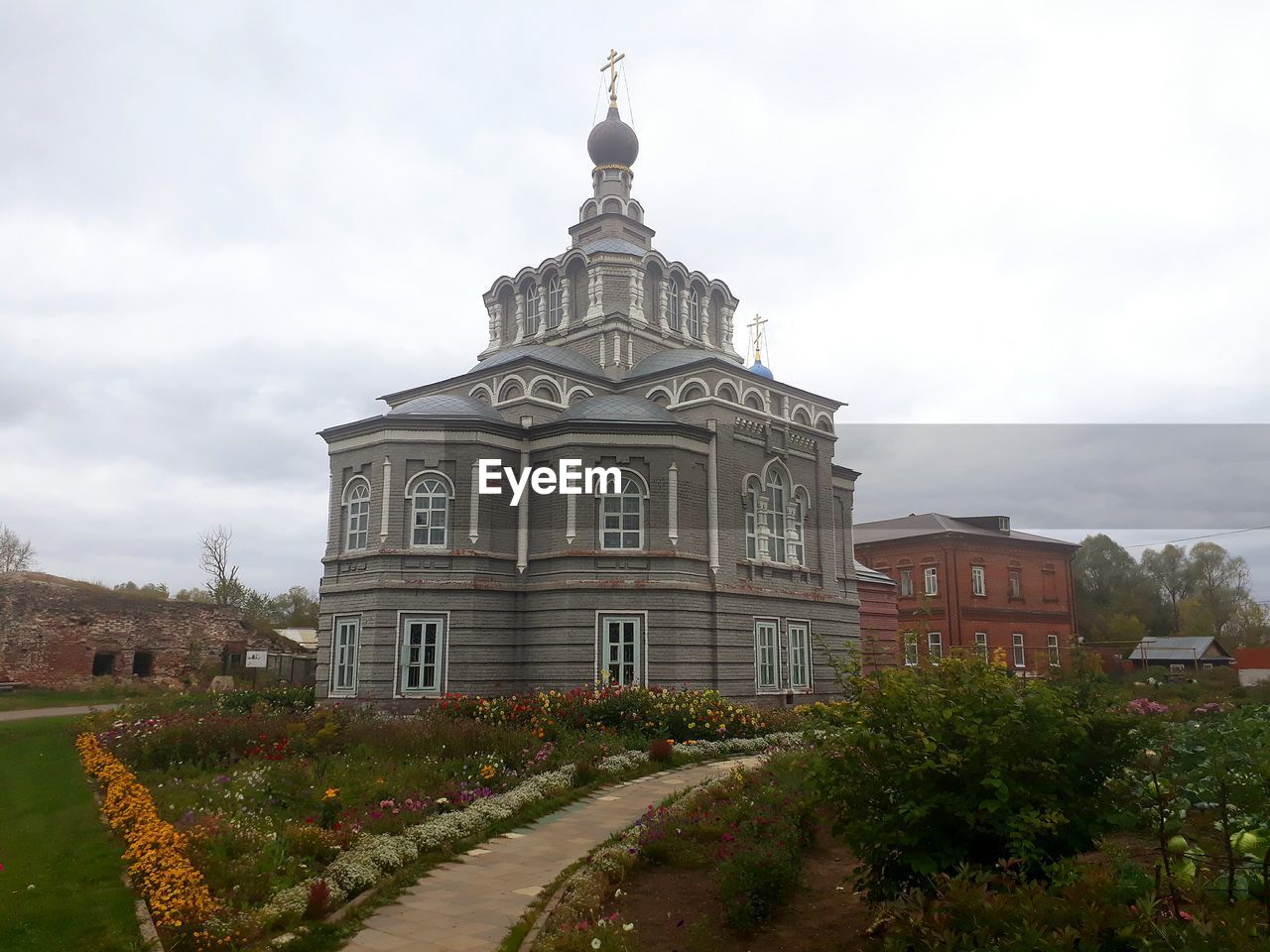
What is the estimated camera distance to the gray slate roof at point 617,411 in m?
22.8

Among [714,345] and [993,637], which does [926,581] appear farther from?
[714,345]

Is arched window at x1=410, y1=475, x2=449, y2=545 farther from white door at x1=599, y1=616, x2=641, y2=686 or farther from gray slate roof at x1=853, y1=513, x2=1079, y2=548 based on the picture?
gray slate roof at x1=853, y1=513, x2=1079, y2=548

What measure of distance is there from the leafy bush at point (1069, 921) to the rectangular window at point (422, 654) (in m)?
16.8

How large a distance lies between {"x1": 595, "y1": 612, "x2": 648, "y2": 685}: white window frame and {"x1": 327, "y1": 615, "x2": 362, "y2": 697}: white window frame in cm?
546

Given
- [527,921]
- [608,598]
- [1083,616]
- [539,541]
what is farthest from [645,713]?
[1083,616]

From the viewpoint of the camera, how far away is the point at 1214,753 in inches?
250

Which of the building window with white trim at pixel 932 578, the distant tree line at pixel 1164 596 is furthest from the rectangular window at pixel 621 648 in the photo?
the distant tree line at pixel 1164 596

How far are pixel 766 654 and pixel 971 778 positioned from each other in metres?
17.5

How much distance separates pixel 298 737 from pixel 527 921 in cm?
853

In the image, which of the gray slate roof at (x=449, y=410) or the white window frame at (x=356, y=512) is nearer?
the gray slate roof at (x=449, y=410)

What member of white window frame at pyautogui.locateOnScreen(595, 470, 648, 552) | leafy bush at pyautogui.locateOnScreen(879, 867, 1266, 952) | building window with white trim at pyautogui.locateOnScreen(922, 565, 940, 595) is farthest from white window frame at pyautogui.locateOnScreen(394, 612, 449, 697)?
building window with white trim at pyautogui.locateOnScreen(922, 565, 940, 595)

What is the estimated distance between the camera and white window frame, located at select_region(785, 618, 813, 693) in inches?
965

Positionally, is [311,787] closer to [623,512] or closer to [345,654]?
[345,654]

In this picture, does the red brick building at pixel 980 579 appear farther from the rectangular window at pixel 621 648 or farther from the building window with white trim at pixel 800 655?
the rectangular window at pixel 621 648
